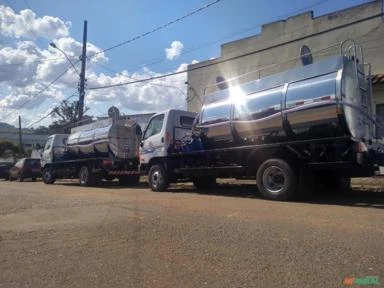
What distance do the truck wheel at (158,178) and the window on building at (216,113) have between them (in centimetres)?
306

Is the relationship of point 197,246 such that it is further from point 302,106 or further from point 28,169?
point 28,169

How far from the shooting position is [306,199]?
464 inches

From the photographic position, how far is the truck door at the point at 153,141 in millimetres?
16312

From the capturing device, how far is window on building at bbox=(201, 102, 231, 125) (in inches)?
518

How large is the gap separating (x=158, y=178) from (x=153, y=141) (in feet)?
4.30

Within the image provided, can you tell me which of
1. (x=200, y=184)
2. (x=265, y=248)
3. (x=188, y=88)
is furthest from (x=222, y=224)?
(x=188, y=88)

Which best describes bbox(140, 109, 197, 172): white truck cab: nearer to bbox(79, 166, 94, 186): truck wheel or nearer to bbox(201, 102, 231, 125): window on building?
bbox(201, 102, 231, 125): window on building

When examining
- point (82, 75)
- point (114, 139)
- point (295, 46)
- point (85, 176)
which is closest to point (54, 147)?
point (85, 176)

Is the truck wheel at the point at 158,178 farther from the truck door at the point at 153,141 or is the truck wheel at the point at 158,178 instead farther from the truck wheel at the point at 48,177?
the truck wheel at the point at 48,177

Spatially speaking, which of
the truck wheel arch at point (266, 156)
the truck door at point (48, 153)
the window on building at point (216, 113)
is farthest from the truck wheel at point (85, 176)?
the truck wheel arch at point (266, 156)

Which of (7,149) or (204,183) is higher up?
(7,149)

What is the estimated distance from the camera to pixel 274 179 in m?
11.7

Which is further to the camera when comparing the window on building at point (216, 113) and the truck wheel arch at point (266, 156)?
the window on building at point (216, 113)

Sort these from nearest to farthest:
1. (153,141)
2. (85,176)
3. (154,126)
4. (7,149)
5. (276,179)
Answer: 1. (276,179)
2. (153,141)
3. (154,126)
4. (85,176)
5. (7,149)
